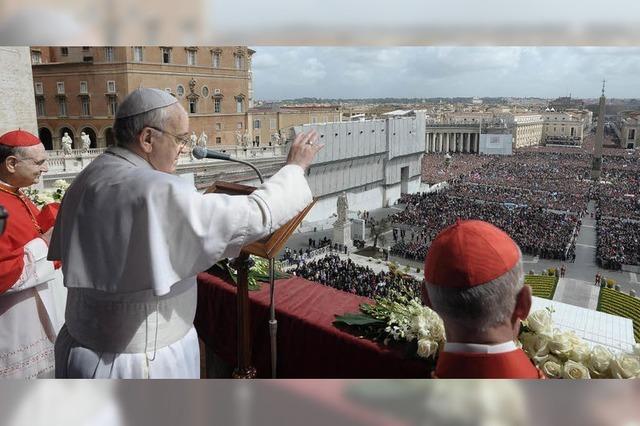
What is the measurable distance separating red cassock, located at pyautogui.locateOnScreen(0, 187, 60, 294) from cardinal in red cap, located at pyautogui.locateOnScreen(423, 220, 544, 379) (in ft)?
4.45

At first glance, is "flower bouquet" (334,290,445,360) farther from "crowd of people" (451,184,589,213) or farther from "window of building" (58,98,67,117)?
"crowd of people" (451,184,589,213)

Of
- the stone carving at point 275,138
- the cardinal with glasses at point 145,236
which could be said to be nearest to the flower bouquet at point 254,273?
the cardinal with glasses at point 145,236

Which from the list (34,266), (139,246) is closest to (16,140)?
(34,266)

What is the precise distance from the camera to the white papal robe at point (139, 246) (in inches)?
45.6

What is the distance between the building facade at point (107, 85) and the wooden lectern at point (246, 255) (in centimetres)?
333

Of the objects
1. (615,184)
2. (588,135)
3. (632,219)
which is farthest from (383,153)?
(588,135)

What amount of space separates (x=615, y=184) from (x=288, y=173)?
123ft

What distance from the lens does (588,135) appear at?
66.2 meters

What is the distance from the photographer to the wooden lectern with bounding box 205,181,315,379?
5.13 feet

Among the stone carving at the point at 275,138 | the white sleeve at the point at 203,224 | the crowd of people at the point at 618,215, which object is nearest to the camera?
the white sleeve at the point at 203,224

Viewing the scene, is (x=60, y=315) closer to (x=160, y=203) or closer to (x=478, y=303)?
(x=160, y=203)

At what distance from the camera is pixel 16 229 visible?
1962 mm

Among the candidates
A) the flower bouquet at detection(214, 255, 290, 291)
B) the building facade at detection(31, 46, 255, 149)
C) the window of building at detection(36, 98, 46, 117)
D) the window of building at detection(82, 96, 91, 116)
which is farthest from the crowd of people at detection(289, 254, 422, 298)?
the flower bouquet at detection(214, 255, 290, 291)

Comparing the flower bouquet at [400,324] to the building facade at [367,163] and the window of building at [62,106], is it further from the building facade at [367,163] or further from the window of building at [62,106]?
the building facade at [367,163]
